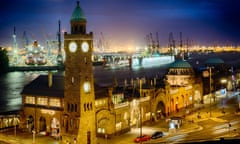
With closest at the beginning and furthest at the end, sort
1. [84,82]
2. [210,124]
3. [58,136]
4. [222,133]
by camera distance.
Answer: [84,82], [58,136], [222,133], [210,124]

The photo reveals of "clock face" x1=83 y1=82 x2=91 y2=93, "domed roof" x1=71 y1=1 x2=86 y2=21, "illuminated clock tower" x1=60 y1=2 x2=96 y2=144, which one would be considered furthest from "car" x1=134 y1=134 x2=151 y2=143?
"domed roof" x1=71 y1=1 x2=86 y2=21

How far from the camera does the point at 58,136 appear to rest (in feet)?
194

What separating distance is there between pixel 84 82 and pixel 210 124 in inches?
1151

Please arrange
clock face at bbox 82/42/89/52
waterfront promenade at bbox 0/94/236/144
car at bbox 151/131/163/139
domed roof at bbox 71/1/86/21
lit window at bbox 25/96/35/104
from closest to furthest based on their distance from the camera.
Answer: clock face at bbox 82/42/89/52
domed roof at bbox 71/1/86/21
waterfront promenade at bbox 0/94/236/144
car at bbox 151/131/163/139
lit window at bbox 25/96/35/104

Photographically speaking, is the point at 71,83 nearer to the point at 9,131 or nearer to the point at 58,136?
the point at 58,136

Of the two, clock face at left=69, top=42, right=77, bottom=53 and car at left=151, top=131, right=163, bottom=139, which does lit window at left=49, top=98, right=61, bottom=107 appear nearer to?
clock face at left=69, top=42, right=77, bottom=53

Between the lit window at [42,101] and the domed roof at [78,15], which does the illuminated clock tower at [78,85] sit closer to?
the domed roof at [78,15]

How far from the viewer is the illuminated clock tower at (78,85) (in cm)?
5488

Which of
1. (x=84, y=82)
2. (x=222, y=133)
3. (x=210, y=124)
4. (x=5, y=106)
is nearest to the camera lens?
(x=84, y=82)

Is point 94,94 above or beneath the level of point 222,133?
above

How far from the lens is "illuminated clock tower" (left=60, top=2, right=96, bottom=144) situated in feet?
180

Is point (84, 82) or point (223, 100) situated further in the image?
point (223, 100)

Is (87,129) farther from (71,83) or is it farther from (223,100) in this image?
(223,100)

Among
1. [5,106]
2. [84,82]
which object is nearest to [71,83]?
[84,82]
